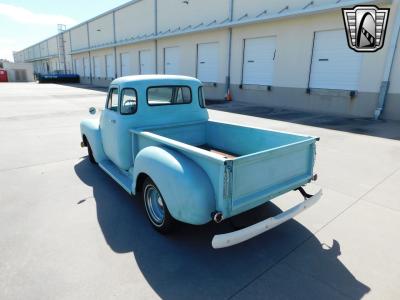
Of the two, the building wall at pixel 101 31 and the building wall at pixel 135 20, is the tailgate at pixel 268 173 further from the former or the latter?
the building wall at pixel 101 31

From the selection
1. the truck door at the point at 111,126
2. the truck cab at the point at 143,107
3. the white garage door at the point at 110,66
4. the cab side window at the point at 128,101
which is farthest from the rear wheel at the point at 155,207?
the white garage door at the point at 110,66

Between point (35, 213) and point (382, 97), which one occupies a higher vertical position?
point (382, 97)

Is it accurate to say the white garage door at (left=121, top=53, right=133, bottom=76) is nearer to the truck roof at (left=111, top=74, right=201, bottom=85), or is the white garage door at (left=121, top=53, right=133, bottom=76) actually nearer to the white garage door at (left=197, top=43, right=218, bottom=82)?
the white garage door at (left=197, top=43, right=218, bottom=82)

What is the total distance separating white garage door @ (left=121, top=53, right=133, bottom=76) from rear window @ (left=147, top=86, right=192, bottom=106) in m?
24.7

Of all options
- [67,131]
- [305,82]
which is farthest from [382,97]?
[67,131]

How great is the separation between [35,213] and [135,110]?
6.56ft

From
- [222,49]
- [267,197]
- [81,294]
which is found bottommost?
[81,294]

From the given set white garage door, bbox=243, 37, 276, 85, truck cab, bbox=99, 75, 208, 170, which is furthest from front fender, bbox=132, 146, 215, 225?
white garage door, bbox=243, 37, 276, 85

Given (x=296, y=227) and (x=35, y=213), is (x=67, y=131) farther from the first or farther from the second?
(x=296, y=227)

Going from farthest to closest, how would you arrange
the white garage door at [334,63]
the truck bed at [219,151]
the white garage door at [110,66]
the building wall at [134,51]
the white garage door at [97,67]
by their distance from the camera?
the white garage door at [97,67], the white garage door at [110,66], the building wall at [134,51], the white garage door at [334,63], the truck bed at [219,151]

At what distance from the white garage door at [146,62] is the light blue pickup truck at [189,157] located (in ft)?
66.4

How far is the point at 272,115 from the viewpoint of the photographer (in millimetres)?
11914

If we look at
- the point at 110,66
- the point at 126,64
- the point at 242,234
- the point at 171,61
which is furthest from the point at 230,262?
the point at 110,66

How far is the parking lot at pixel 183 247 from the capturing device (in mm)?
2521
